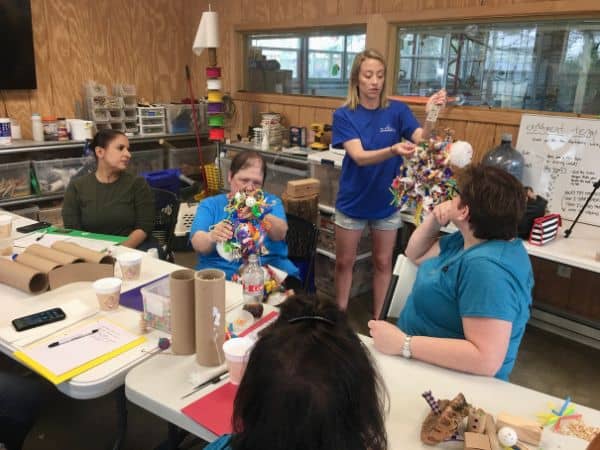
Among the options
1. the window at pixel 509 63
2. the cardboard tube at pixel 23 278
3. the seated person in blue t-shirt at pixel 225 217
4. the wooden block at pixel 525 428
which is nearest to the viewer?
the wooden block at pixel 525 428

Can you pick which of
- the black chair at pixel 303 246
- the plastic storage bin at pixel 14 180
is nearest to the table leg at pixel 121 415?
the black chair at pixel 303 246

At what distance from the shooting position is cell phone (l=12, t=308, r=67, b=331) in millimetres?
1532

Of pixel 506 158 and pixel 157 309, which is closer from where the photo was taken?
pixel 157 309

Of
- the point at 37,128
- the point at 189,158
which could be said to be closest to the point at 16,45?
the point at 37,128

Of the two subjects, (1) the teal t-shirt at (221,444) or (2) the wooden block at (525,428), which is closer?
(1) the teal t-shirt at (221,444)

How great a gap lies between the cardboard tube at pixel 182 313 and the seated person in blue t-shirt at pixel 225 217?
71cm

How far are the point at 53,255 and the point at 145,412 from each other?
902 mm

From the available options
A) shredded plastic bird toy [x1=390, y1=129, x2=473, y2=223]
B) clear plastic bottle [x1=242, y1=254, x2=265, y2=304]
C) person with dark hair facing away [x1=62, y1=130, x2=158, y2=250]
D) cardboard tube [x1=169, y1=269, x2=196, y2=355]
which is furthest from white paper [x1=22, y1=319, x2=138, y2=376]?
shredded plastic bird toy [x1=390, y1=129, x2=473, y2=223]

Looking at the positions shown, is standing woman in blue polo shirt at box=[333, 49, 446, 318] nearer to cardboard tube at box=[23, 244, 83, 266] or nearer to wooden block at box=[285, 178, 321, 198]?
wooden block at box=[285, 178, 321, 198]

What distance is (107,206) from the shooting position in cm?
274

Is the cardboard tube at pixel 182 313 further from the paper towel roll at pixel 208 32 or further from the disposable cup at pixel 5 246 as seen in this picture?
the paper towel roll at pixel 208 32

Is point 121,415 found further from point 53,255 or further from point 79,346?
point 53,255

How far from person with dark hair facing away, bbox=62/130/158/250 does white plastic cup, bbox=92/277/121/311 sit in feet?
3.32

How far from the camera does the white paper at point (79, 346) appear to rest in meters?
1.36
